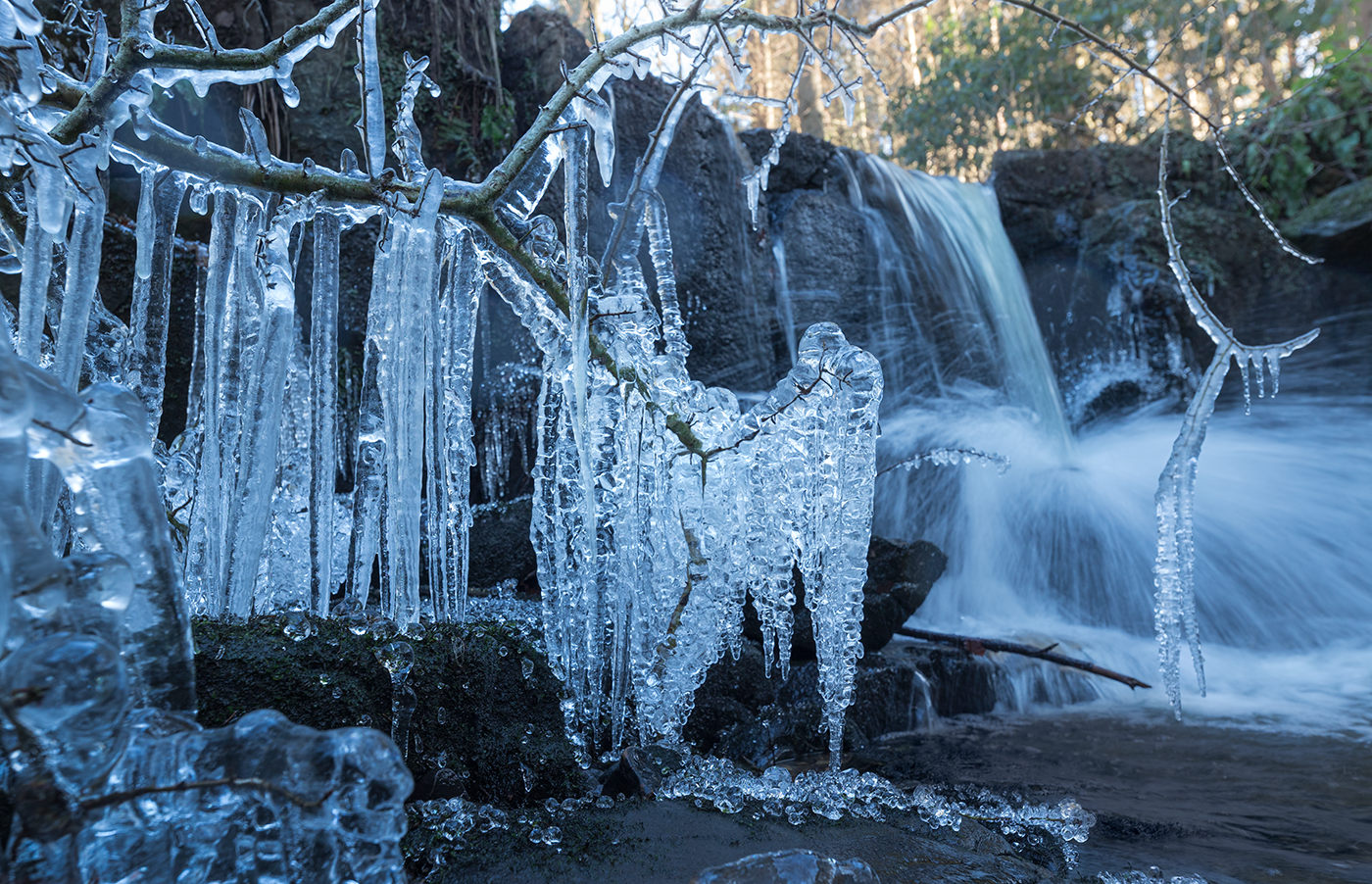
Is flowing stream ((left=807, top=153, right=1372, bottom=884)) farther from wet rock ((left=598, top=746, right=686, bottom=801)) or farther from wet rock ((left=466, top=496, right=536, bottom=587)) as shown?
wet rock ((left=466, top=496, right=536, bottom=587))

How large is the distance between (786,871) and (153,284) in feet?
7.60

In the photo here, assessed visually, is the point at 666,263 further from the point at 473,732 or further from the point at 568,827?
the point at 568,827

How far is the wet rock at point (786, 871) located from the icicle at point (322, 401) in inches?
56.2

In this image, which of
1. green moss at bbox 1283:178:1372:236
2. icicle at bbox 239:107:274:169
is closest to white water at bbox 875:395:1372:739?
green moss at bbox 1283:178:1372:236

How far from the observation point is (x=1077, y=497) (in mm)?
6332

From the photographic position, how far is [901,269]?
23.0 feet

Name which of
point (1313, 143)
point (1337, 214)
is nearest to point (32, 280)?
point (1337, 214)

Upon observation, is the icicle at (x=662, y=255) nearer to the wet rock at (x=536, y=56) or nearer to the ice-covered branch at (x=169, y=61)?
the ice-covered branch at (x=169, y=61)

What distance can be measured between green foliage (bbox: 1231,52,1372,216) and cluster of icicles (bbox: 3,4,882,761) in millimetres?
8278

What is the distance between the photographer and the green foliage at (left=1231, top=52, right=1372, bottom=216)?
8.17 m

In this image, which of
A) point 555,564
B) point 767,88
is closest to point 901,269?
point 555,564

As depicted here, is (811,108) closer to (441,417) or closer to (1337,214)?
(1337,214)

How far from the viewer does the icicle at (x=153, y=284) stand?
7.48ft

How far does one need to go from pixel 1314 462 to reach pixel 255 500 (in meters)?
7.33
